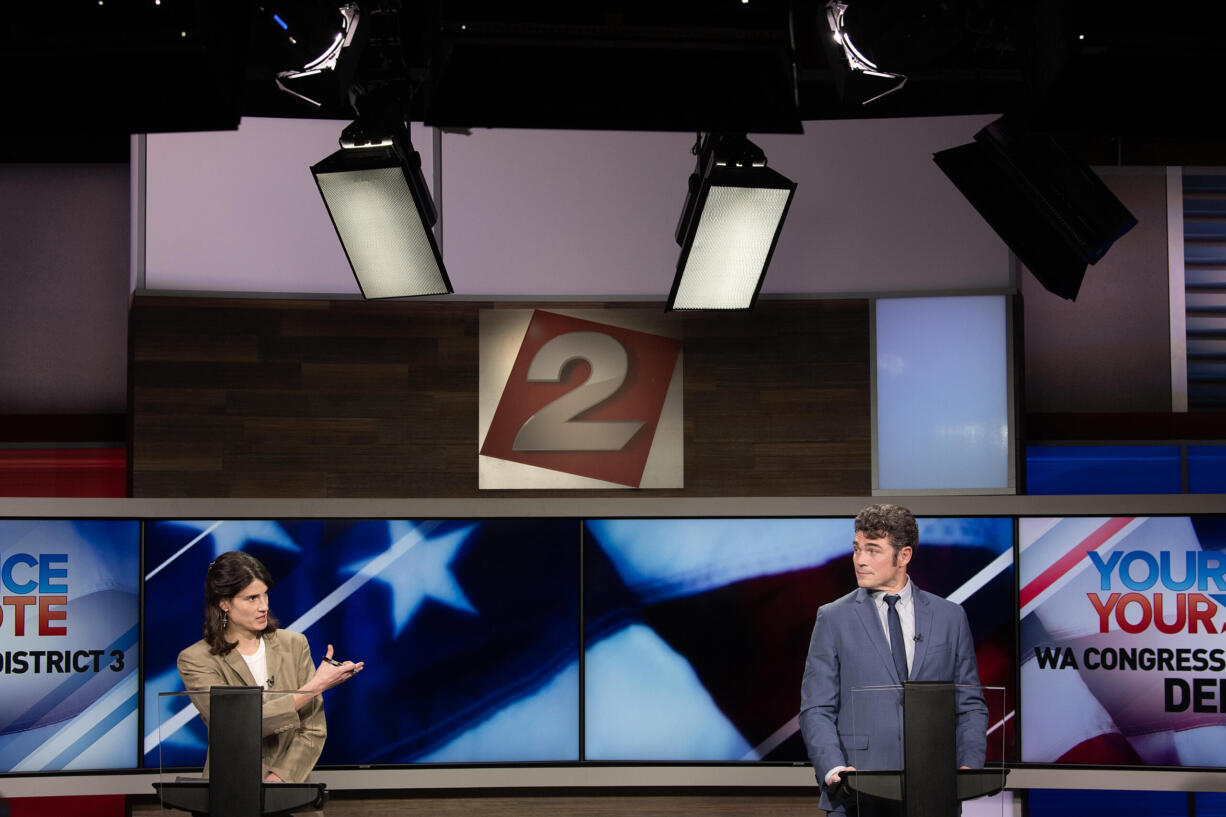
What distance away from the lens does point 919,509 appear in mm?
4578

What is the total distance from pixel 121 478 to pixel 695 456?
101 inches

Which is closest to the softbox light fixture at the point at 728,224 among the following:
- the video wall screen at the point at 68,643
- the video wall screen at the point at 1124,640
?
the video wall screen at the point at 1124,640

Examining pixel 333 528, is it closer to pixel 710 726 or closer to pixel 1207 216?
pixel 710 726

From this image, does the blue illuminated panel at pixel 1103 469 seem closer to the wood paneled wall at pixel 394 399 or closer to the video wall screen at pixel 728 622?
the video wall screen at pixel 728 622

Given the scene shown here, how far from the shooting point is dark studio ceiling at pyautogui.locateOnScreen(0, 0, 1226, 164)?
251 cm

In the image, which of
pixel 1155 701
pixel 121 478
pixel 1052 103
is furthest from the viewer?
pixel 121 478

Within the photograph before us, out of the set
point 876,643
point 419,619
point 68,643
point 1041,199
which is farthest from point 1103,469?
point 68,643

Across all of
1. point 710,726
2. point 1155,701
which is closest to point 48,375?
point 710,726

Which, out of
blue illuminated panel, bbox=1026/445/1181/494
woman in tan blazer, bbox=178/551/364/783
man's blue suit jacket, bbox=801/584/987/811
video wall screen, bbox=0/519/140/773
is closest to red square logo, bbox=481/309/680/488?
woman in tan blazer, bbox=178/551/364/783

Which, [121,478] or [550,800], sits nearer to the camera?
[550,800]

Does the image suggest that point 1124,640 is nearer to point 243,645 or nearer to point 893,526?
point 893,526

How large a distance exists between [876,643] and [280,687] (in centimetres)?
191

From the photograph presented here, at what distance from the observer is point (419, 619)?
4.55 metres

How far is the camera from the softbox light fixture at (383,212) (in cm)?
340
